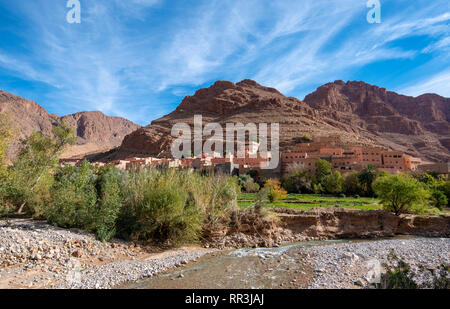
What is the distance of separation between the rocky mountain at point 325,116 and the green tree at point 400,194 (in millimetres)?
42714

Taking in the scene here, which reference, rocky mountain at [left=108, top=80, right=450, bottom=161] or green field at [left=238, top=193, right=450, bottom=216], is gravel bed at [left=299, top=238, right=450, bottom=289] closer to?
green field at [left=238, top=193, right=450, bottom=216]

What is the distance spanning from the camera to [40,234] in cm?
1005

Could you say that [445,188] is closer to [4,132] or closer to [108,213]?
[108,213]

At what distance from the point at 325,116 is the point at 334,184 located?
88.3m

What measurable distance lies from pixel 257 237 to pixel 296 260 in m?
4.08

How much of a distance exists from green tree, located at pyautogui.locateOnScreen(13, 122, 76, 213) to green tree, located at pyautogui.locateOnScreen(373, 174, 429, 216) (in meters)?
23.9

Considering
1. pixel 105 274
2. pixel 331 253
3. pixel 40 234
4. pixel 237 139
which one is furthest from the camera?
pixel 237 139

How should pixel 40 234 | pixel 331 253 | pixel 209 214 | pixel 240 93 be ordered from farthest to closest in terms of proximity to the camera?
1. pixel 240 93
2. pixel 209 214
3. pixel 331 253
4. pixel 40 234

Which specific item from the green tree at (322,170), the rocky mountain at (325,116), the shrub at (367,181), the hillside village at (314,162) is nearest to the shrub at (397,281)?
the shrub at (367,181)

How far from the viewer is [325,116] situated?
116312mm

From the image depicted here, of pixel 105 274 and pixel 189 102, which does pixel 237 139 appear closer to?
pixel 189 102
